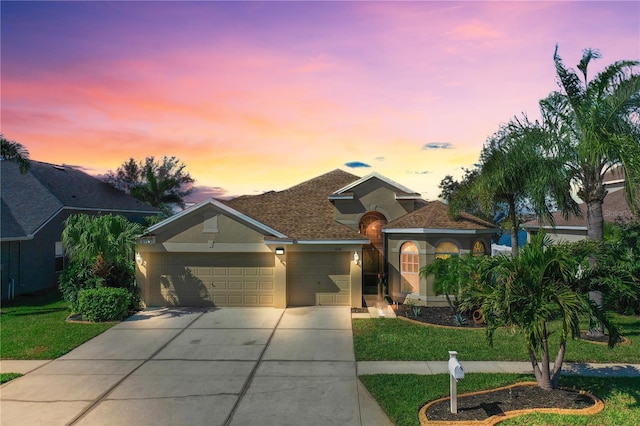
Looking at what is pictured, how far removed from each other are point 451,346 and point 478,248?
715 centimetres

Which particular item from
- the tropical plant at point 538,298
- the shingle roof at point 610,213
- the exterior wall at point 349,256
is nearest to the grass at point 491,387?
the tropical plant at point 538,298

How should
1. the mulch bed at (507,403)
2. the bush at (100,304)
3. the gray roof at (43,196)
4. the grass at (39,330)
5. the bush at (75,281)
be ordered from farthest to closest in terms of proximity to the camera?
1. the gray roof at (43,196)
2. the bush at (75,281)
3. the bush at (100,304)
4. the grass at (39,330)
5. the mulch bed at (507,403)

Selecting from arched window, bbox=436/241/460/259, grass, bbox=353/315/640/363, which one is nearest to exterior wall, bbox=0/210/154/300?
grass, bbox=353/315/640/363

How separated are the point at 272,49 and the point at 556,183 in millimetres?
10832

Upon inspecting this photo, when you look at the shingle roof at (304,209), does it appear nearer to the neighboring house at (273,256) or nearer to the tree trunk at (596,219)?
the neighboring house at (273,256)

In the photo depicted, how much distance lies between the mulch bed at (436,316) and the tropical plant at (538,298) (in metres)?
5.65

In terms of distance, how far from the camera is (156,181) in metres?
39.8

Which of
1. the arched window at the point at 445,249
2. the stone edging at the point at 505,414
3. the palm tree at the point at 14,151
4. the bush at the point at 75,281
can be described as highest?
the palm tree at the point at 14,151

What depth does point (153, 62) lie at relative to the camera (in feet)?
48.6

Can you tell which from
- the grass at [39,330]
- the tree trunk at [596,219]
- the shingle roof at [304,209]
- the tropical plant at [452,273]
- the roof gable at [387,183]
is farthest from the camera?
the roof gable at [387,183]

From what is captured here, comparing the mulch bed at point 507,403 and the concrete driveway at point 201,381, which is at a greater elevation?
the mulch bed at point 507,403

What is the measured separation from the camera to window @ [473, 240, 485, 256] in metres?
16.6

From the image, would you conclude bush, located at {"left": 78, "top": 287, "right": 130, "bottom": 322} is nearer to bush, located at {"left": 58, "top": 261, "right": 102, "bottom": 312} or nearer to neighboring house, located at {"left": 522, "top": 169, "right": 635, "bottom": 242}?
bush, located at {"left": 58, "top": 261, "right": 102, "bottom": 312}

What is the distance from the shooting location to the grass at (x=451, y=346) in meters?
9.91
